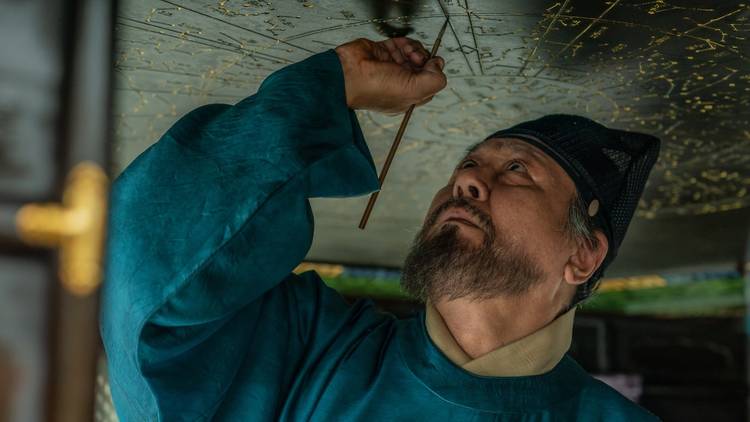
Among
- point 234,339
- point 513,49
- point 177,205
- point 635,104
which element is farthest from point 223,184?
point 635,104

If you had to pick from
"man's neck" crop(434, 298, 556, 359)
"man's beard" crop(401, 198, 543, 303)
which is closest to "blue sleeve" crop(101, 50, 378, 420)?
"man's beard" crop(401, 198, 543, 303)

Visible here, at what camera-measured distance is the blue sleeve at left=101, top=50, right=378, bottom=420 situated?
152cm

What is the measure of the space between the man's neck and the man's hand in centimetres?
54

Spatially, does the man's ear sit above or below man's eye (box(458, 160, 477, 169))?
below

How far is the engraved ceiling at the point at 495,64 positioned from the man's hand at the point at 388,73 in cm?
7

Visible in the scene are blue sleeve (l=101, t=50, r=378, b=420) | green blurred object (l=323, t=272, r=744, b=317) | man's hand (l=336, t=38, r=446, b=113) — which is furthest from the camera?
green blurred object (l=323, t=272, r=744, b=317)

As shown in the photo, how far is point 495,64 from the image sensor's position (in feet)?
6.93

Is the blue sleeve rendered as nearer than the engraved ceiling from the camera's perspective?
Yes

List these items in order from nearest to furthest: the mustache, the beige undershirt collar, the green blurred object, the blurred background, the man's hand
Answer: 1. the blurred background
2. the man's hand
3. the beige undershirt collar
4. the mustache
5. the green blurred object

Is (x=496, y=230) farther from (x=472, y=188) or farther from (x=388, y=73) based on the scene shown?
(x=388, y=73)

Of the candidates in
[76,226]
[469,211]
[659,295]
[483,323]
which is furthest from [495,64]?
[659,295]

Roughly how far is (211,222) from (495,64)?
913 mm

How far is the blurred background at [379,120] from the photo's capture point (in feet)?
1.29

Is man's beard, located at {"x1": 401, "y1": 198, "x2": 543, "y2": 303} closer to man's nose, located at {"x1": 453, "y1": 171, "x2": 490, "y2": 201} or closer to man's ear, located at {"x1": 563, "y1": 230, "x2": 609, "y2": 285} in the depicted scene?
man's nose, located at {"x1": 453, "y1": 171, "x2": 490, "y2": 201}
